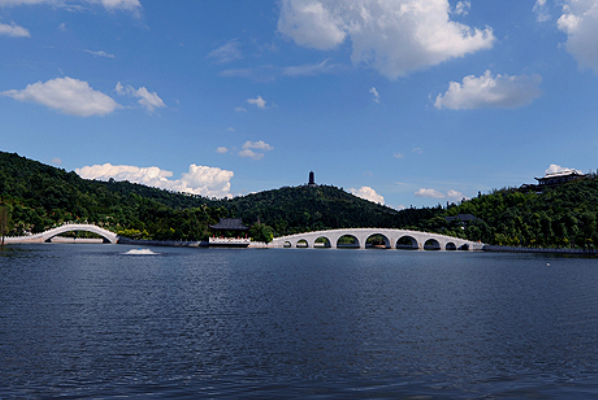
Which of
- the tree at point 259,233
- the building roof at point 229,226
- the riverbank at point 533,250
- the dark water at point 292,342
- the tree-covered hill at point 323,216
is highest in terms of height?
the tree-covered hill at point 323,216

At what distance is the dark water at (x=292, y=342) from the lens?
38.0ft

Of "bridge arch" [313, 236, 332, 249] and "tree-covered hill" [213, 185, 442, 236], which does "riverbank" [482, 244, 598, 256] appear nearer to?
"tree-covered hill" [213, 185, 442, 236]

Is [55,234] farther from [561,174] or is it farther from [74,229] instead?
[561,174]

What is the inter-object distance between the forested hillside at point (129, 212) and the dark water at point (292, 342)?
277 feet

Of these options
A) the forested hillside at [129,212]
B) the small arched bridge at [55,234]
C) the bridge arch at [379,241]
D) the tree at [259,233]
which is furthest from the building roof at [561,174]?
the small arched bridge at [55,234]

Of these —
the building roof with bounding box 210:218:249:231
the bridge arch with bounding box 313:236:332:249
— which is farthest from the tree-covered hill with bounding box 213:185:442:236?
the building roof with bounding box 210:218:249:231

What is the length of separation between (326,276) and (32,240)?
94.3 metres

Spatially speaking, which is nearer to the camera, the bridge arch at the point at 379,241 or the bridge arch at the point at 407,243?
the bridge arch at the point at 407,243

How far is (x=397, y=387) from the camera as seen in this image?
38.3ft

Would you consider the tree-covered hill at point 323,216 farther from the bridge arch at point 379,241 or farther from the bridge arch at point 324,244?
the bridge arch at point 379,241

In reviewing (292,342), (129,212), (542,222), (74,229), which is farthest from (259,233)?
(292,342)

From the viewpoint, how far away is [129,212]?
498ft

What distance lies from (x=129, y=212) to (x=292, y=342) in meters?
146

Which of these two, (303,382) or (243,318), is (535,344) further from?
(243,318)
